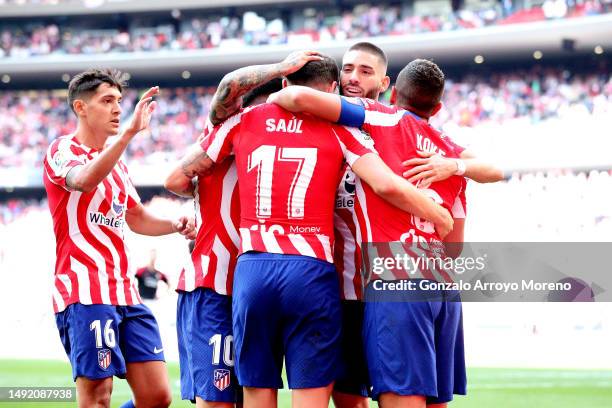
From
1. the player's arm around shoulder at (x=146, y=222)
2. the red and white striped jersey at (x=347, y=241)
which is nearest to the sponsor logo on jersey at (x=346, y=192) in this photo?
the red and white striped jersey at (x=347, y=241)

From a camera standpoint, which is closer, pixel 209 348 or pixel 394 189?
pixel 394 189

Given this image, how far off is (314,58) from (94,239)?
2.06 meters

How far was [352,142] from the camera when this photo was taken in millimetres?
4582

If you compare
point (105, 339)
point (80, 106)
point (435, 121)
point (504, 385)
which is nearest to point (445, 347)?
point (105, 339)

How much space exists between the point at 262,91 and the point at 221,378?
1.71 m

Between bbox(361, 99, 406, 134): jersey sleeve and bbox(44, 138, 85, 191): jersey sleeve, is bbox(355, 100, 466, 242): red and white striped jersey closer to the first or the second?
bbox(361, 99, 406, 134): jersey sleeve

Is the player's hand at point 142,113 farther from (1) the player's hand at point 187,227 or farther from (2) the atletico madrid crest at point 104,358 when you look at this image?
(2) the atletico madrid crest at point 104,358

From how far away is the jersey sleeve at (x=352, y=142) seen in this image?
4.56 metres

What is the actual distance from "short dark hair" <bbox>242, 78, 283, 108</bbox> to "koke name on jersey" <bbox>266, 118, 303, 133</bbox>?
49 cm

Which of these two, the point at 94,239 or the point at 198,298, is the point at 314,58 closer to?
the point at 198,298

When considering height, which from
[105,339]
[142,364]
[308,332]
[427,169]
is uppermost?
[427,169]

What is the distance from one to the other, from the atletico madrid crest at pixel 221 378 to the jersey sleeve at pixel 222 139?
47.9 inches

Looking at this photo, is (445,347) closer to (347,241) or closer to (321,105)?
(347,241)

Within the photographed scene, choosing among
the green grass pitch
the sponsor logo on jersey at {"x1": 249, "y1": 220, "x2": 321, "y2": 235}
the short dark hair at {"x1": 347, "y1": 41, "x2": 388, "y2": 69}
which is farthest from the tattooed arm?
the green grass pitch
